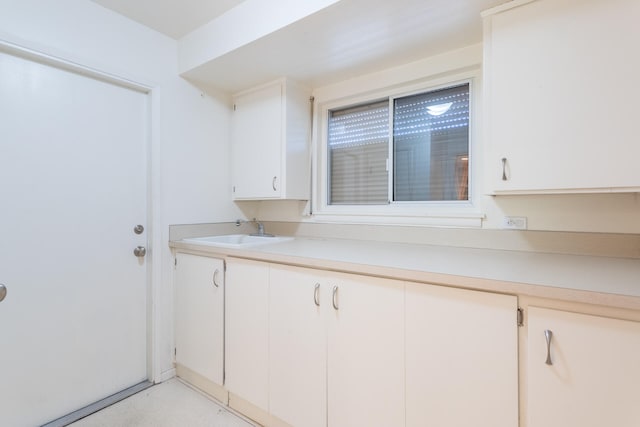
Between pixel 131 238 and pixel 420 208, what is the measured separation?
6.49ft

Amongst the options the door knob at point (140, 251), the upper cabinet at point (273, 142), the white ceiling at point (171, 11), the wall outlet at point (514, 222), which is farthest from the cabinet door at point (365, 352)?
the white ceiling at point (171, 11)

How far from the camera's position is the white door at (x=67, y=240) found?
1.58 m

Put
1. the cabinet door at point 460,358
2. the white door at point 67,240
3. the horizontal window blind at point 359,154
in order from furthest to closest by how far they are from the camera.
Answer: the horizontal window blind at point 359,154
the white door at point 67,240
the cabinet door at point 460,358

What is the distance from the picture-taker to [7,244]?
156cm

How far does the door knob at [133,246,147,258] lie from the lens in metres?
2.06

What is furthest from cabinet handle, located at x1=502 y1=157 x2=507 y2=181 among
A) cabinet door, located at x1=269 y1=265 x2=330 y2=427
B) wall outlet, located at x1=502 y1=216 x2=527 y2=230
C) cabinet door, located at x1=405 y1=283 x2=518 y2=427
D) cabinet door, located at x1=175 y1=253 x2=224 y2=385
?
cabinet door, located at x1=175 y1=253 x2=224 y2=385

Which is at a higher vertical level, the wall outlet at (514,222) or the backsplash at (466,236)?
the wall outlet at (514,222)

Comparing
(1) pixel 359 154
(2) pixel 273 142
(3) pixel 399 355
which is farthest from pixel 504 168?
(2) pixel 273 142

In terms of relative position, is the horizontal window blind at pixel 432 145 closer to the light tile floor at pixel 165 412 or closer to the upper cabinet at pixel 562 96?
the upper cabinet at pixel 562 96

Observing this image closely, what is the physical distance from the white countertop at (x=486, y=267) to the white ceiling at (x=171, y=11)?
1516mm

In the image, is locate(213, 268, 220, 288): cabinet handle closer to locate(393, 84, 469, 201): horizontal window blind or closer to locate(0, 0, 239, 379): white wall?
locate(0, 0, 239, 379): white wall

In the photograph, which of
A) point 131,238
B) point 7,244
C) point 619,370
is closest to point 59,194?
point 7,244

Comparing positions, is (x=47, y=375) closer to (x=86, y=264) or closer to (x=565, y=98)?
(x=86, y=264)

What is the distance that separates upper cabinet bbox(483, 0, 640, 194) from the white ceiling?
5.09ft
